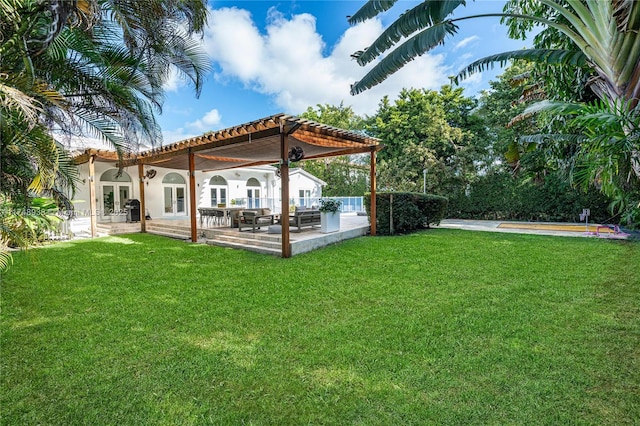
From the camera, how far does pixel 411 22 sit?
4.50m

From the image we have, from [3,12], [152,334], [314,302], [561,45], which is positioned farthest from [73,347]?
[561,45]

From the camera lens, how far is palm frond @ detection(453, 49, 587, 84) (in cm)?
391

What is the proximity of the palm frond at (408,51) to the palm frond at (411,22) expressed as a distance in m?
0.12

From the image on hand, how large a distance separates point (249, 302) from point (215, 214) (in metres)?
10.1

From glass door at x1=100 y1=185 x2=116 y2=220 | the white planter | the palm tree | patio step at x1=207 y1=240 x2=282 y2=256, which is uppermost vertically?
the palm tree

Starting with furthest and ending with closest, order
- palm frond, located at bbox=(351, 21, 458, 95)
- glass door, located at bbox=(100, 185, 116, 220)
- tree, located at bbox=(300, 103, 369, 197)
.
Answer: tree, located at bbox=(300, 103, 369, 197) < glass door, located at bbox=(100, 185, 116, 220) < palm frond, located at bbox=(351, 21, 458, 95)

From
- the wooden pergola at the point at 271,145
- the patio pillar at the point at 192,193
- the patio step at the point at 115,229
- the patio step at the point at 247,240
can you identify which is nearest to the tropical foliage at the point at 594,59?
the wooden pergola at the point at 271,145

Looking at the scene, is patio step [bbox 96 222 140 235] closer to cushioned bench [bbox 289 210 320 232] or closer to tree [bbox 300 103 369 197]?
cushioned bench [bbox 289 210 320 232]

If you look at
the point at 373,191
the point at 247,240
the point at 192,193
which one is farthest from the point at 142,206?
the point at 373,191

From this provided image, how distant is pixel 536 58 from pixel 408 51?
1767mm

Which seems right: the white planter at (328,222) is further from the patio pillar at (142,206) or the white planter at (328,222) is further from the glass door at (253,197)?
the glass door at (253,197)

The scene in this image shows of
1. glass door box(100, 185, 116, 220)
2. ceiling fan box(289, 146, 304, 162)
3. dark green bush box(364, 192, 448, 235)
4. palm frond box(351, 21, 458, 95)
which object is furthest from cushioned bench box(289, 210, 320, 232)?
glass door box(100, 185, 116, 220)

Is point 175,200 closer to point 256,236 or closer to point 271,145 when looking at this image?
point 256,236

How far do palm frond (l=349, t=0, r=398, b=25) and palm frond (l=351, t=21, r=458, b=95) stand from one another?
62 centimetres
